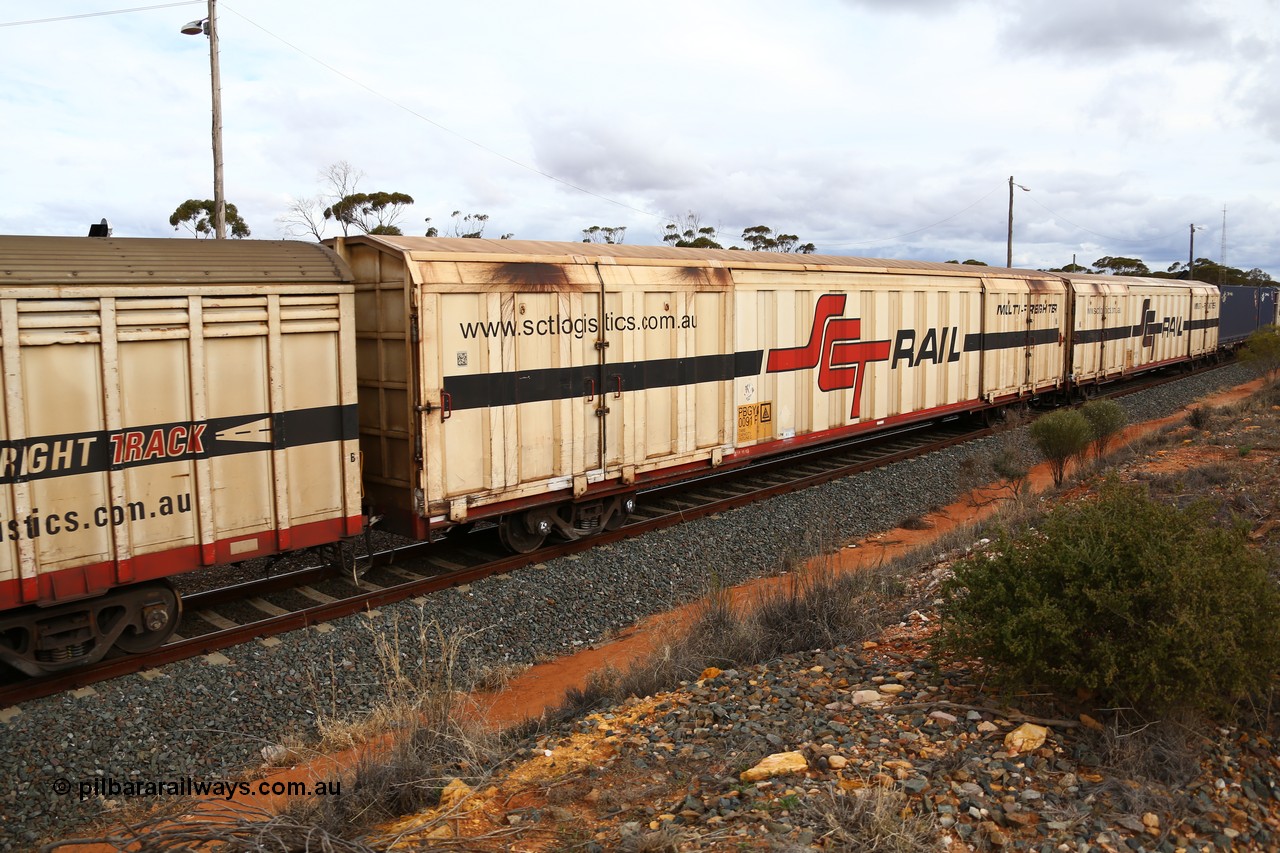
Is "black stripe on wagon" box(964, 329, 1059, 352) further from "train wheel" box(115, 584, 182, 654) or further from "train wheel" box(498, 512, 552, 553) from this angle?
"train wheel" box(115, 584, 182, 654)

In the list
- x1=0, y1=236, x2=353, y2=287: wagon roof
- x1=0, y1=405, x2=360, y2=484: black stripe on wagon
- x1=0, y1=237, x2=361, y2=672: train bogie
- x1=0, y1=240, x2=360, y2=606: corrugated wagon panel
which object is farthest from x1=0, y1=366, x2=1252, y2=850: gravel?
x1=0, y1=236, x2=353, y2=287: wagon roof

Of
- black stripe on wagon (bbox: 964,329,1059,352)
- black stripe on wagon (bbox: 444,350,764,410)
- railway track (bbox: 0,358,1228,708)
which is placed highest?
black stripe on wagon (bbox: 964,329,1059,352)

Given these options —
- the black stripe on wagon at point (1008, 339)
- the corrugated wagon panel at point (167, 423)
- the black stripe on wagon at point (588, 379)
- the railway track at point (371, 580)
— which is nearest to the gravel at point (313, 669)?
the railway track at point (371, 580)

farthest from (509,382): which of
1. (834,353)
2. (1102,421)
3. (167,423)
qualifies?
(1102,421)

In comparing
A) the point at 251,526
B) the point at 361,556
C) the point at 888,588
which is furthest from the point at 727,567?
the point at 251,526

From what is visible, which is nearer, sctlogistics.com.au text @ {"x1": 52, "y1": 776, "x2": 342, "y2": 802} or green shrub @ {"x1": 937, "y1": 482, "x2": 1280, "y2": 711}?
green shrub @ {"x1": 937, "y1": 482, "x2": 1280, "y2": 711}

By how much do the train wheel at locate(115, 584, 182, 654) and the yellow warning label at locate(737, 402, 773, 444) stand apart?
24.3 ft

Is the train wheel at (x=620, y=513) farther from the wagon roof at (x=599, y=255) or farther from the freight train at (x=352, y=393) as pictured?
the wagon roof at (x=599, y=255)

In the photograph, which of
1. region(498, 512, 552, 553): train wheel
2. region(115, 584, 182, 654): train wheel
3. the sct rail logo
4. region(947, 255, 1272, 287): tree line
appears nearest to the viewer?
region(115, 584, 182, 654): train wheel

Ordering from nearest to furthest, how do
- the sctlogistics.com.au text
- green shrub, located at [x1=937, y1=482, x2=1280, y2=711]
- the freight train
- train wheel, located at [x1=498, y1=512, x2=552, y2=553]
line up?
green shrub, located at [x1=937, y1=482, x2=1280, y2=711], the sctlogistics.com.au text, the freight train, train wheel, located at [x1=498, y1=512, x2=552, y2=553]

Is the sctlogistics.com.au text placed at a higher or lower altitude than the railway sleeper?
lower

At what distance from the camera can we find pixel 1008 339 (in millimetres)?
19125

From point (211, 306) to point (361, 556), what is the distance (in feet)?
11.0

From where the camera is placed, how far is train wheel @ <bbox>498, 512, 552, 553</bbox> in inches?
390
